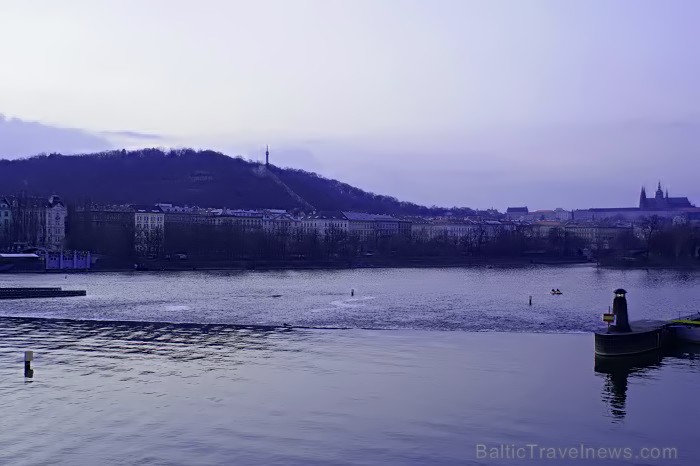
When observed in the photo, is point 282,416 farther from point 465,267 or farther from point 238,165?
point 238,165

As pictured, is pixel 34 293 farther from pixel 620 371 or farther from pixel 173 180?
pixel 173 180

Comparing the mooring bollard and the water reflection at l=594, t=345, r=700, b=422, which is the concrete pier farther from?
the water reflection at l=594, t=345, r=700, b=422

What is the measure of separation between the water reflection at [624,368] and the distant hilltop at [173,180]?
4802 inches

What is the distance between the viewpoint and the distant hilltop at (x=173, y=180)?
14762 cm

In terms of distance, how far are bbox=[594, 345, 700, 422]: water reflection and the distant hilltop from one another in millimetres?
121962

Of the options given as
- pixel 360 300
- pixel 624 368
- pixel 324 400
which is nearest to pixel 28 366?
pixel 324 400

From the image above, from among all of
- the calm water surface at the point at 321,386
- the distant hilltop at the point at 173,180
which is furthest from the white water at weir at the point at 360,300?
the distant hilltop at the point at 173,180

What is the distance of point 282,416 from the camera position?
1577 cm

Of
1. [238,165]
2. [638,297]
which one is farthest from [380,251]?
[238,165]

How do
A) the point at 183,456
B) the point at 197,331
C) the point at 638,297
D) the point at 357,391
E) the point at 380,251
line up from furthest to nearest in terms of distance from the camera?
1. the point at 380,251
2. the point at 638,297
3. the point at 197,331
4. the point at 357,391
5. the point at 183,456

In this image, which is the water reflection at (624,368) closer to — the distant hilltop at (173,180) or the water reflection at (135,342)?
the water reflection at (135,342)

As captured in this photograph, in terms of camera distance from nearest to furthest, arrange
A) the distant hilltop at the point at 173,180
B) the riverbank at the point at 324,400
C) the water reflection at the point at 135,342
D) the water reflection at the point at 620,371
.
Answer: the riverbank at the point at 324,400, the water reflection at the point at 620,371, the water reflection at the point at 135,342, the distant hilltop at the point at 173,180

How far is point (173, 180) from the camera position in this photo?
163000 mm

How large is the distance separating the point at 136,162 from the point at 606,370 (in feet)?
547
